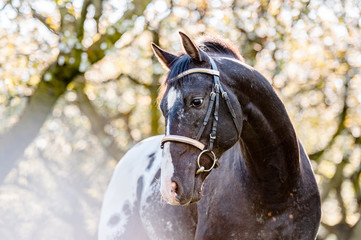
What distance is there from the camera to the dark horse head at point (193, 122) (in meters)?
3.28

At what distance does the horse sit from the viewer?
3.36 metres

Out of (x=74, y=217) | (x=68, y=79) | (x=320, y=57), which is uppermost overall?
(x=68, y=79)

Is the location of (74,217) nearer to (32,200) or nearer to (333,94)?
(32,200)

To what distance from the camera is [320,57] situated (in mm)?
13383

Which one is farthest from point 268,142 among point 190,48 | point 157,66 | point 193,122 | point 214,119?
point 157,66

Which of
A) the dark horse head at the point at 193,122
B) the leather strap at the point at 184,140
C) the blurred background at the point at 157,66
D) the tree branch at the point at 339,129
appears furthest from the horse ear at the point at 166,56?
the tree branch at the point at 339,129

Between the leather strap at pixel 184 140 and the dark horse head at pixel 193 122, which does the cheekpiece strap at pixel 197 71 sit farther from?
the leather strap at pixel 184 140

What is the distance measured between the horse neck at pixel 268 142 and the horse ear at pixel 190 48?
1.32ft

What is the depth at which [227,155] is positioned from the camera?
4.23 m

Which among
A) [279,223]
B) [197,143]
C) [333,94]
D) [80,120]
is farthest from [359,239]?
[80,120]

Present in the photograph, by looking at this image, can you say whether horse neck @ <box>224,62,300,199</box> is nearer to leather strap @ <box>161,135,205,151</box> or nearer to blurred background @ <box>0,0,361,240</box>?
leather strap @ <box>161,135,205,151</box>

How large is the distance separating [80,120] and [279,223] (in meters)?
18.9

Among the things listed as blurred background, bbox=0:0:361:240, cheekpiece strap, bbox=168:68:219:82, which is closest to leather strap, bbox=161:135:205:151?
cheekpiece strap, bbox=168:68:219:82

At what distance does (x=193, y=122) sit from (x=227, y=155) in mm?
934
